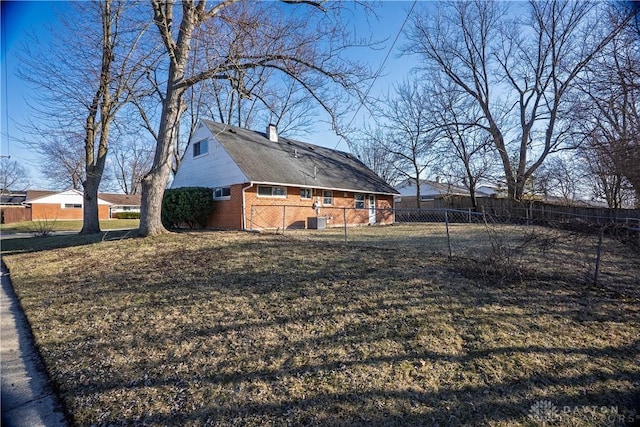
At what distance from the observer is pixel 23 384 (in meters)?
2.98

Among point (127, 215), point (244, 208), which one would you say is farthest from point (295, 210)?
point (127, 215)

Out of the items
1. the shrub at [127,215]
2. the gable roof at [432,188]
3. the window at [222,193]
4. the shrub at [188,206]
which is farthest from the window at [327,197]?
the shrub at [127,215]

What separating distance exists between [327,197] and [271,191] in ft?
13.3

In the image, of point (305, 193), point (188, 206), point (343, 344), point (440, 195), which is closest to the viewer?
point (343, 344)

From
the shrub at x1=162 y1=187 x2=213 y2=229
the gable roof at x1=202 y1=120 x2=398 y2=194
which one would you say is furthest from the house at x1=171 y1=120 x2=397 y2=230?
the shrub at x1=162 y1=187 x2=213 y2=229

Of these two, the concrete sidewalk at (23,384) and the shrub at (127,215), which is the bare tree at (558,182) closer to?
the concrete sidewalk at (23,384)

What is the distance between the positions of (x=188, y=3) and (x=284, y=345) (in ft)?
31.2

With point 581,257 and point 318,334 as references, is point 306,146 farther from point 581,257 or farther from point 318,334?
point 318,334

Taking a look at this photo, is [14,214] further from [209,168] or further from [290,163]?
[290,163]

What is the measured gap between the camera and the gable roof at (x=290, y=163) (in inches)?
555

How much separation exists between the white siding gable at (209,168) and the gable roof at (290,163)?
34cm

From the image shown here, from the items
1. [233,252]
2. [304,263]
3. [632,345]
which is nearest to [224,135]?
[233,252]

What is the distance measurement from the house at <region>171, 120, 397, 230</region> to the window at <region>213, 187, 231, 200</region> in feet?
0.04

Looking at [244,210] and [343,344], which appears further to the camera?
A: [244,210]
